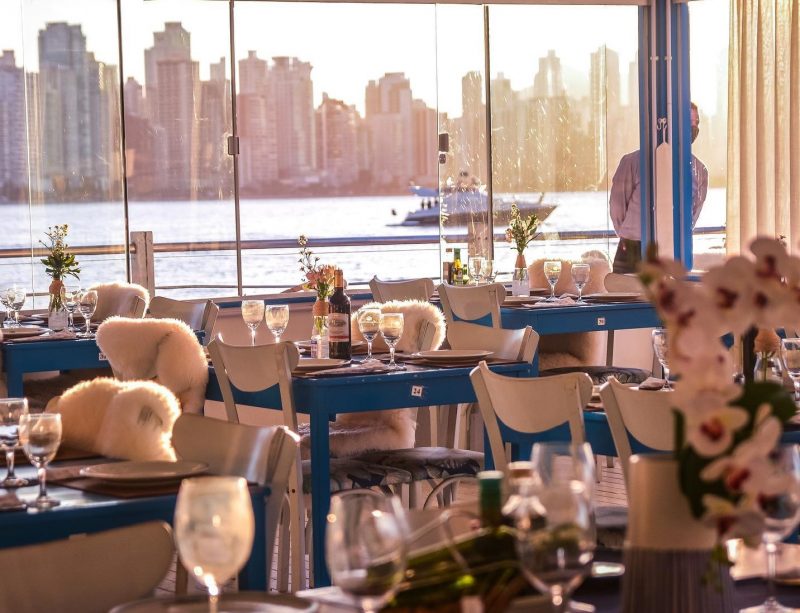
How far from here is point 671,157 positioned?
29.2ft

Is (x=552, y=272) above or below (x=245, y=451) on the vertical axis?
above

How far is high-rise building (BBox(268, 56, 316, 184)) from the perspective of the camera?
35.6 metres

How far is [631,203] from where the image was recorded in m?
9.01

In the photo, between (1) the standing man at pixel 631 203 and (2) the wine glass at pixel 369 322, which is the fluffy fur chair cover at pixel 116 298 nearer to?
(2) the wine glass at pixel 369 322

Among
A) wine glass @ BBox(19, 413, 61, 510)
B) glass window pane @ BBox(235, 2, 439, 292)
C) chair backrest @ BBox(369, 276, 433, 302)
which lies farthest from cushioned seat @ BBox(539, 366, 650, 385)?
glass window pane @ BBox(235, 2, 439, 292)

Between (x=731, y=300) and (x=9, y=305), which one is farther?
(x=9, y=305)

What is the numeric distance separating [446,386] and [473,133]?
4496 mm

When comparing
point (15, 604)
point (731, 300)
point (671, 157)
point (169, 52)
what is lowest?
point (15, 604)

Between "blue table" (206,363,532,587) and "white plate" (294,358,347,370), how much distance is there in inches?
4.9

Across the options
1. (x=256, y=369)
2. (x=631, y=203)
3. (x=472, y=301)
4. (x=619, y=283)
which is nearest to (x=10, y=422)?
(x=256, y=369)

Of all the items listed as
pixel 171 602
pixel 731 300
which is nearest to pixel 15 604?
pixel 171 602

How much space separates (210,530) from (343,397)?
2.70 meters

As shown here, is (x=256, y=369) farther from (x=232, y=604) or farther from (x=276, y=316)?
(x=232, y=604)

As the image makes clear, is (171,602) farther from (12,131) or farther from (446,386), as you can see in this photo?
(12,131)
